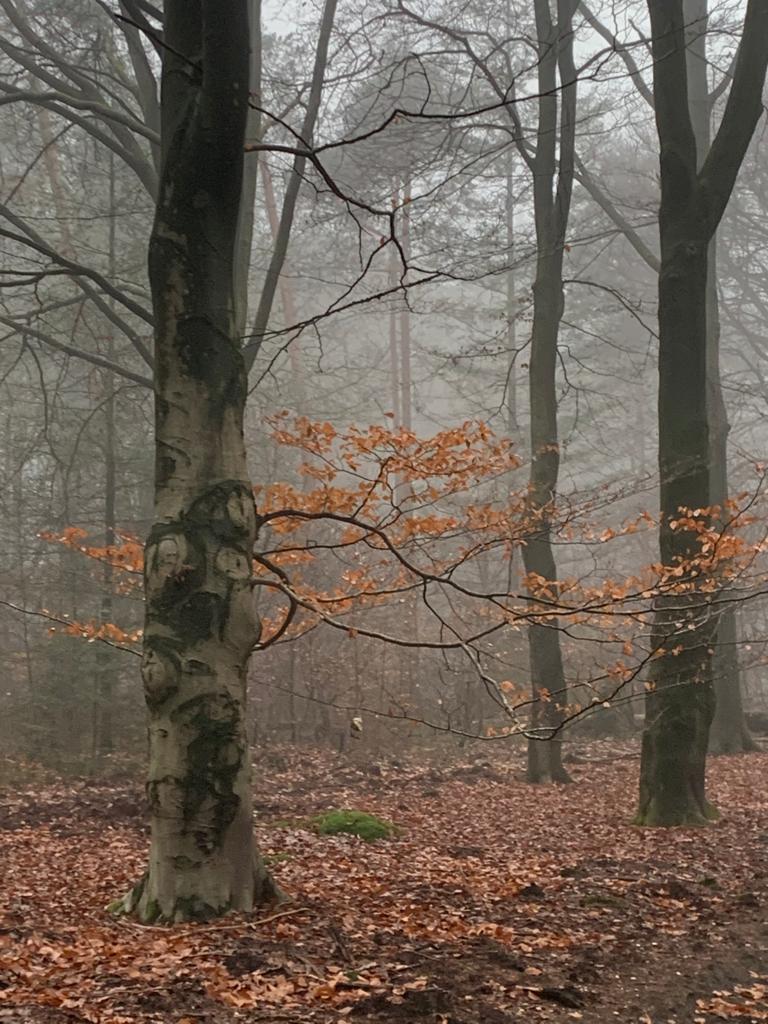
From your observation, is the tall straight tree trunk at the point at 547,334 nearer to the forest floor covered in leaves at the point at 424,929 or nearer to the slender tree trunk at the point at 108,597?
the forest floor covered in leaves at the point at 424,929

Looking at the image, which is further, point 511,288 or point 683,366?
point 511,288

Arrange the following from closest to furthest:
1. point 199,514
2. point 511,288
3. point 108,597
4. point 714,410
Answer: point 199,514 < point 108,597 < point 714,410 < point 511,288

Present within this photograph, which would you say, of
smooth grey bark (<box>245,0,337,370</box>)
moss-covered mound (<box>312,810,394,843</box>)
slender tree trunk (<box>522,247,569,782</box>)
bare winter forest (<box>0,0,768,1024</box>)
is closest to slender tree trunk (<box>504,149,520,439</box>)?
bare winter forest (<box>0,0,768,1024</box>)

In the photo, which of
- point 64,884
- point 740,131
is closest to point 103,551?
point 64,884

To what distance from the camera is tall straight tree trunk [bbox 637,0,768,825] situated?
26.0 feet

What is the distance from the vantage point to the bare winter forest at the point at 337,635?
4.31 meters

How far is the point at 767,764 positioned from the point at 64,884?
9.79 m

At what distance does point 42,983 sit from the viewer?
12.1 ft

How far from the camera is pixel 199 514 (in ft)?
16.3

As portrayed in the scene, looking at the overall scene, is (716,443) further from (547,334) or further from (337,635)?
(337,635)

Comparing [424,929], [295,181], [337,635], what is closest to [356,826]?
[424,929]

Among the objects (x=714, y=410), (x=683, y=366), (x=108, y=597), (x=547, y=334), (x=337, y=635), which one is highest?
(x=547, y=334)

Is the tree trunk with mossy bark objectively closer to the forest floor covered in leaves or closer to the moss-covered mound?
the forest floor covered in leaves

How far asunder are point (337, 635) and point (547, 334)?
746 centimetres
